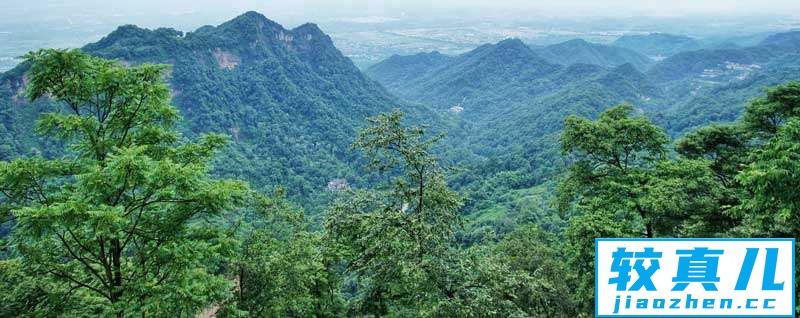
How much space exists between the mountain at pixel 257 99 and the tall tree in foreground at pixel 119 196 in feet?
166

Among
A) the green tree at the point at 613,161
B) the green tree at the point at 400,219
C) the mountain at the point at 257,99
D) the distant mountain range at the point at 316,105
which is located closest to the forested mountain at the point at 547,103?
the distant mountain range at the point at 316,105

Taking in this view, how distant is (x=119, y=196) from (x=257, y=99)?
10175cm

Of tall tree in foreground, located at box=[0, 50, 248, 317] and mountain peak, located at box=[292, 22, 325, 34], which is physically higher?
mountain peak, located at box=[292, 22, 325, 34]

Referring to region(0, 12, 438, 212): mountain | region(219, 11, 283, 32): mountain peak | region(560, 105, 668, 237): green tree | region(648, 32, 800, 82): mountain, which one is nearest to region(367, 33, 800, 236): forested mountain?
region(648, 32, 800, 82): mountain

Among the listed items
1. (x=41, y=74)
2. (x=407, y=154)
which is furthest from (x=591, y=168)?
(x=41, y=74)

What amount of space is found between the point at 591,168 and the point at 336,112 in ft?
341

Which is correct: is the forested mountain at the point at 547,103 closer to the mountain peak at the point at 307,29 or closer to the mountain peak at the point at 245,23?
the mountain peak at the point at 307,29

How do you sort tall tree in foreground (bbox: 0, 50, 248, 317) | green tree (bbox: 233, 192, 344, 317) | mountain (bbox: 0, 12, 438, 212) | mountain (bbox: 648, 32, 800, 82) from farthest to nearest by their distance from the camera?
mountain (bbox: 648, 32, 800, 82), mountain (bbox: 0, 12, 438, 212), green tree (bbox: 233, 192, 344, 317), tall tree in foreground (bbox: 0, 50, 248, 317)

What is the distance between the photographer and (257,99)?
10431cm

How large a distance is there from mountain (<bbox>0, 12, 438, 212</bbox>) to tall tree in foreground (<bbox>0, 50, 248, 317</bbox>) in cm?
5050

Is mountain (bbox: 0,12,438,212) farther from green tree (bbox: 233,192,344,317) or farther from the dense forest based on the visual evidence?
the dense forest

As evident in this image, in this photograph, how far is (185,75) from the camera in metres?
92.2

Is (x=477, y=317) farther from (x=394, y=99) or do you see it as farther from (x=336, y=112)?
(x=394, y=99)

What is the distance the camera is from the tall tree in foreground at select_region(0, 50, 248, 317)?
7203mm
